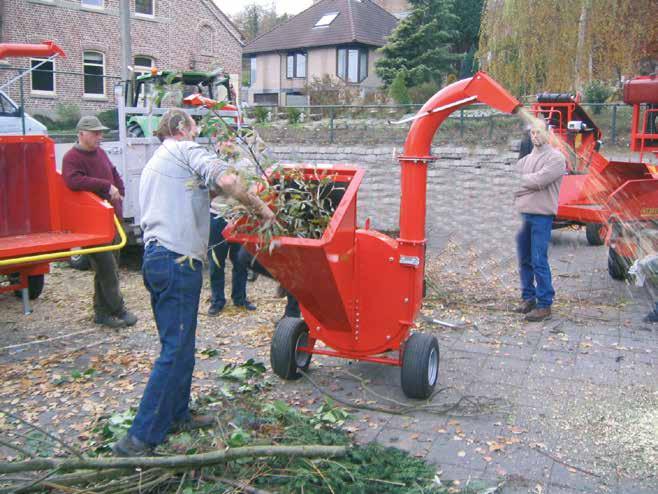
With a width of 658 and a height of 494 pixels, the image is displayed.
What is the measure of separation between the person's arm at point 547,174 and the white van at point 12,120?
32.6 feet

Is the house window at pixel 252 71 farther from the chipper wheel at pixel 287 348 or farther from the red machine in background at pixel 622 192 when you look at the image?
the chipper wheel at pixel 287 348

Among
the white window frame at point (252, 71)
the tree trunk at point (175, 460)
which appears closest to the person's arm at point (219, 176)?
the tree trunk at point (175, 460)

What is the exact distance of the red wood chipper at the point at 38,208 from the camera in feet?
21.6

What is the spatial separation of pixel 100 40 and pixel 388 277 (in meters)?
27.2

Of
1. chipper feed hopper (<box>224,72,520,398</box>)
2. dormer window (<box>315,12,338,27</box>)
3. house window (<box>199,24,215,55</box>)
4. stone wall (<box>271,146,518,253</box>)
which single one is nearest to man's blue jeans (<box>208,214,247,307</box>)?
chipper feed hopper (<box>224,72,520,398</box>)

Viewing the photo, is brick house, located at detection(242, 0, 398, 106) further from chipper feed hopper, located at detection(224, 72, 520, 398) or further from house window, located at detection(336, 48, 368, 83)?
chipper feed hopper, located at detection(224, 72, 520, 398)

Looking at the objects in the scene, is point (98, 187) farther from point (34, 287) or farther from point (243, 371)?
point (243, 371)

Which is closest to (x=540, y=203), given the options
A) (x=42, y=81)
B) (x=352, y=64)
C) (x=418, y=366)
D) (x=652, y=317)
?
(x=652, y=317)

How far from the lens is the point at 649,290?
25.7 ft

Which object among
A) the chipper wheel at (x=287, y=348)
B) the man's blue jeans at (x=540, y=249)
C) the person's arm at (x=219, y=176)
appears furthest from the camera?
the man's blue jeans at (x=540, y=249)

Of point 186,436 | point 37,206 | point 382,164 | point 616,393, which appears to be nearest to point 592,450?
point 616,393

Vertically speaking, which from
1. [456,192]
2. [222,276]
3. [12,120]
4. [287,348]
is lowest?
[287,348]

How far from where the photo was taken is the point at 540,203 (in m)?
6.74

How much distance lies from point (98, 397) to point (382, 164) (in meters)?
10.1
